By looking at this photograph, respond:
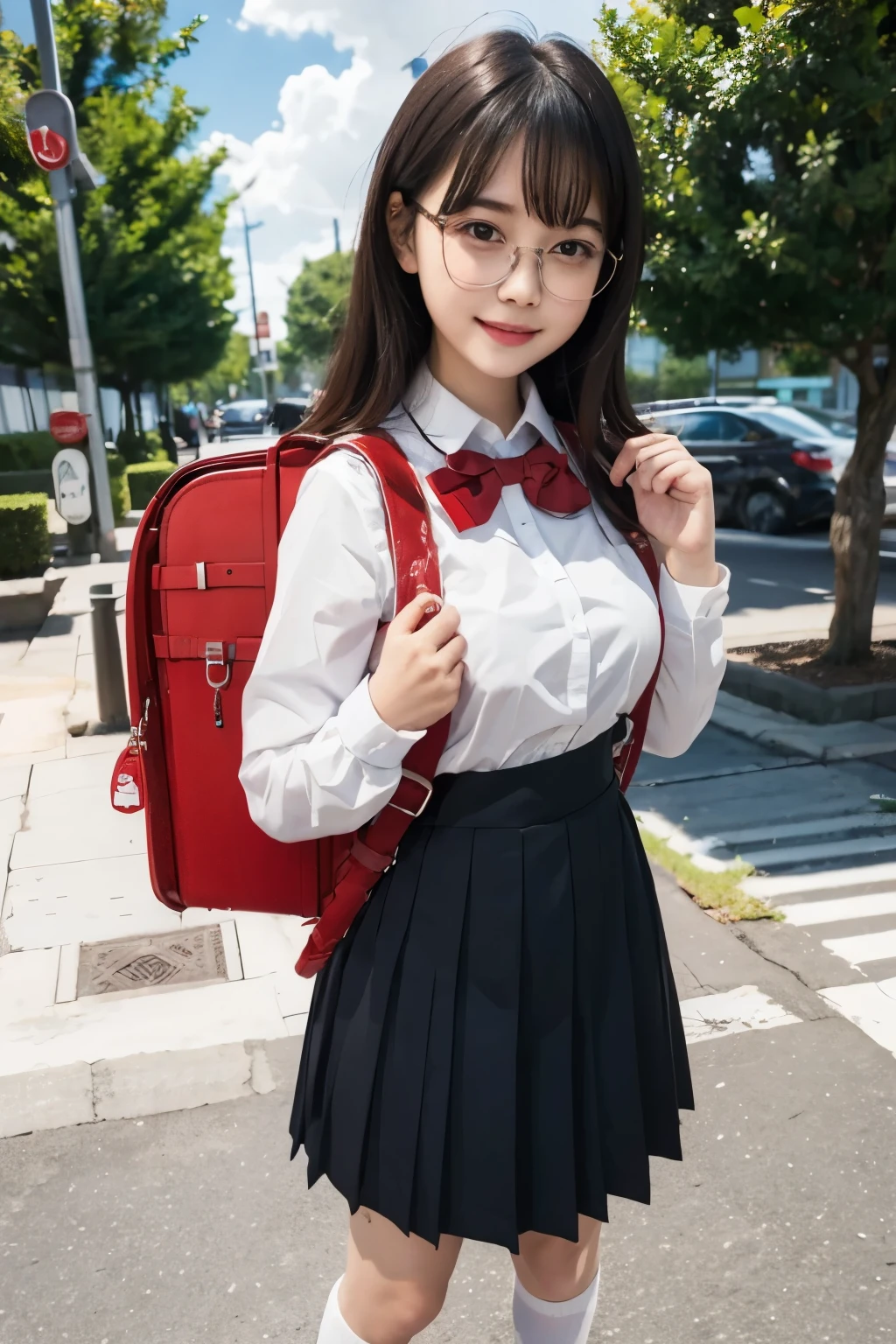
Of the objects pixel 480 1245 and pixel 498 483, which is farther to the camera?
pixel 480 1245

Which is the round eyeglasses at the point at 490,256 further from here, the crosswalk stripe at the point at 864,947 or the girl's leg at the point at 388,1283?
the crosswalk stripe at the point at 864,947

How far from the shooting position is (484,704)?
4.66 ft

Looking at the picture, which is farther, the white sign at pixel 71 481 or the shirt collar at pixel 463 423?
the white sign at pixel 71 481

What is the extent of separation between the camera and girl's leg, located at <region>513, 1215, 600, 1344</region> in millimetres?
1643

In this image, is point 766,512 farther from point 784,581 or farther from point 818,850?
point 818,850

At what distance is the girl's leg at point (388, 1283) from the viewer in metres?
1.51

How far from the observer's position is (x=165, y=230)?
20.6 m

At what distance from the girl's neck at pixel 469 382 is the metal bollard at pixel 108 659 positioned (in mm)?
4744

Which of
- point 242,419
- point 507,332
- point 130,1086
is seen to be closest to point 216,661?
point 507,332

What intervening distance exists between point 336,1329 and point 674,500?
4.09 feet

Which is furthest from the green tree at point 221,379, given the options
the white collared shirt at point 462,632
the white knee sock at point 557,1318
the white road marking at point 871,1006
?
the white knee sock at point 557,1318

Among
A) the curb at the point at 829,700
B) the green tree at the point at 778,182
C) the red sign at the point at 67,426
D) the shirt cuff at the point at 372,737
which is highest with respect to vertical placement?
the green tree at the point at 778,182

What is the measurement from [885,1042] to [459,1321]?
1512 millimetres

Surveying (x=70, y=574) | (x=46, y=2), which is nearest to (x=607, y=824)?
(x=70, y=574)
